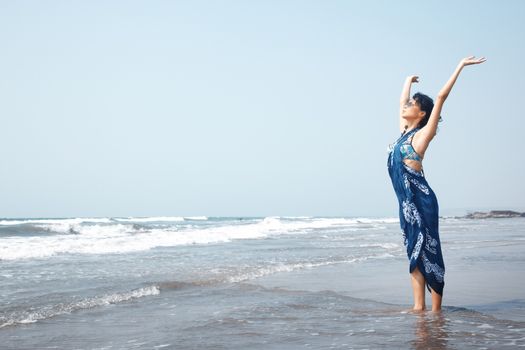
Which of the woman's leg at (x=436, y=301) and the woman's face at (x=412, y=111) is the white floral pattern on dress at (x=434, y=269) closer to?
the woman's leg at (x=436, y=301)

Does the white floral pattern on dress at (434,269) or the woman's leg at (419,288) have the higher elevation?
the white floral pattern on dress at (434,269)

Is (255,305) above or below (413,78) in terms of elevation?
below

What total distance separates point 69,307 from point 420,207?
343 cm

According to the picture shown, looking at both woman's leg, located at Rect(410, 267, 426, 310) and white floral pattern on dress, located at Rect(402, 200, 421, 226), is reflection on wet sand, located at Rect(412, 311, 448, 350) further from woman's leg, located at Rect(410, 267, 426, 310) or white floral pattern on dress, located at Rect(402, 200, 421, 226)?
white floral pattern on dress, located at Rect(402, 200, 421, 226)

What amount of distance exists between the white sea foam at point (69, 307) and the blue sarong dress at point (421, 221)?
3046mm

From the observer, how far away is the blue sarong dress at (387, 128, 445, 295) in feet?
14.8

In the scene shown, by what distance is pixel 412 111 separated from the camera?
4715 mm

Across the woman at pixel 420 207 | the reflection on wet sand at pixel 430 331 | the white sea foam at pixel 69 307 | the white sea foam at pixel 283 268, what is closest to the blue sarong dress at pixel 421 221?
the woman at pixel 420 207

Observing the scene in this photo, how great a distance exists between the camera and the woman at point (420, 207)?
448cm

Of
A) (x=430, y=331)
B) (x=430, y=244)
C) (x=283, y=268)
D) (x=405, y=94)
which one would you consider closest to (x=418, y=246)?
(x=430, y=244)

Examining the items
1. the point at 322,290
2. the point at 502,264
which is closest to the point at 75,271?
the point at 322,290

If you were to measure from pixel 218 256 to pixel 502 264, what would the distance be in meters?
5.56

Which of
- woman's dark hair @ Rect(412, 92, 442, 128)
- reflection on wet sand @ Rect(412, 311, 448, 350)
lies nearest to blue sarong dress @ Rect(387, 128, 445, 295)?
woman's dark hair @ Rect(412, 92, 442, 128)

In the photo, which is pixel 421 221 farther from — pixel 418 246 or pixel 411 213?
pixel 418 246
